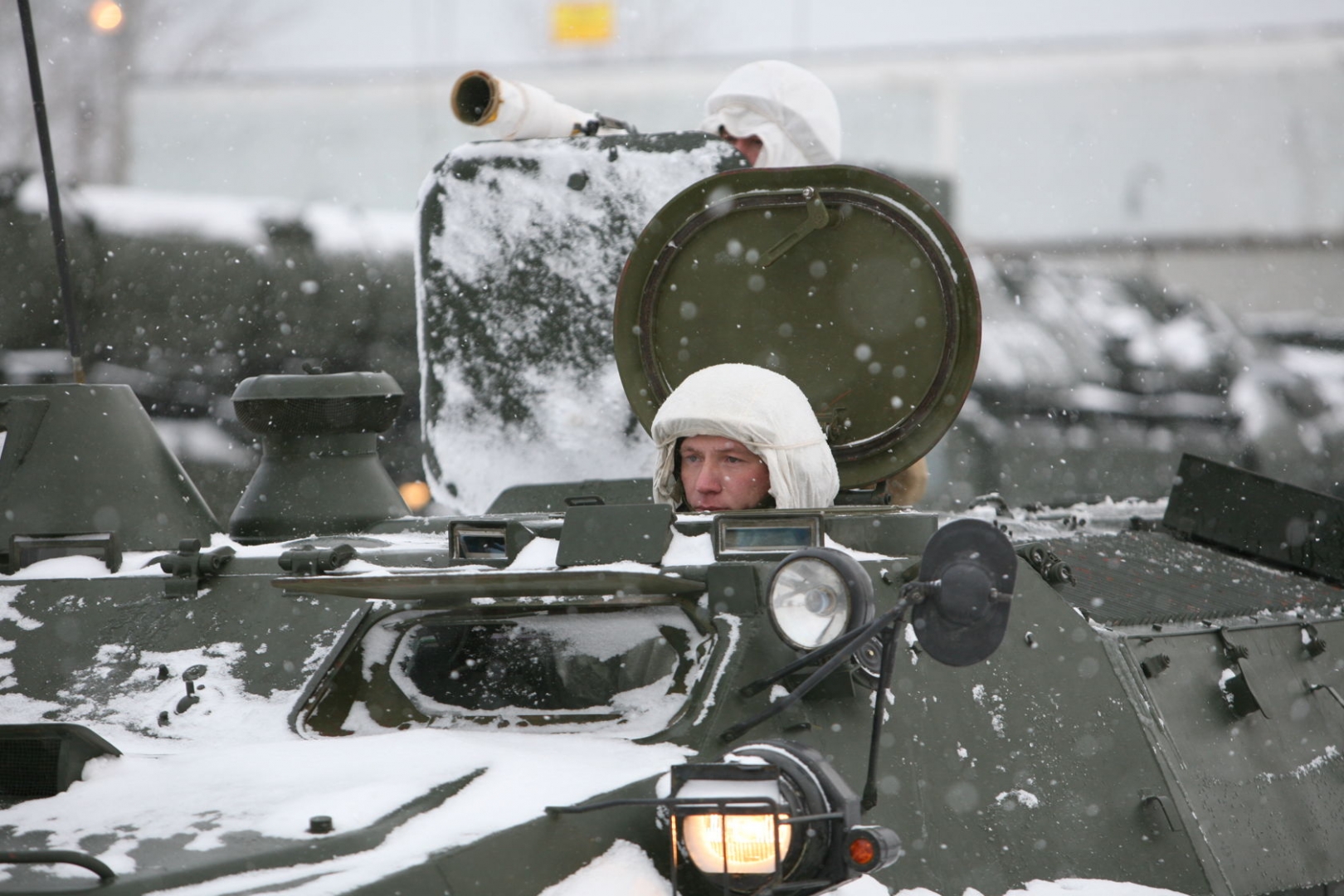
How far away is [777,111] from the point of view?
20.6 ft

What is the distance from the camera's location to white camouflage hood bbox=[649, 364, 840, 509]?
4.21 m

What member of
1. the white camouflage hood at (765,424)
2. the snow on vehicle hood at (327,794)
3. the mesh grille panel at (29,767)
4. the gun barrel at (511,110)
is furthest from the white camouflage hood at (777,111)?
the mesh grille panel at (29,767)

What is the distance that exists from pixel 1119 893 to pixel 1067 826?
0.55 ft

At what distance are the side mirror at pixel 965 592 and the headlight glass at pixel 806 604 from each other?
0.35m

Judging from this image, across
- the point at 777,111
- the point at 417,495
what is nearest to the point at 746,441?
the point at 777,111

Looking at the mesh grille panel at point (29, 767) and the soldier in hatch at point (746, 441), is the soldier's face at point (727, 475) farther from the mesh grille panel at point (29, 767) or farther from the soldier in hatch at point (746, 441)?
the mesh grille panel at point (29, 767)

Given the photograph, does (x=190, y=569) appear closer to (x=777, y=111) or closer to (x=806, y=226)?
(x=806, y=226)

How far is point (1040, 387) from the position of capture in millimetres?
12336

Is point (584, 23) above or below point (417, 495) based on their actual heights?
above

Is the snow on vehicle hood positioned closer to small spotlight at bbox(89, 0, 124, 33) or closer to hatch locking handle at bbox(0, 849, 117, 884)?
hatch locking handle at bbox(0, 849, 117, 884)

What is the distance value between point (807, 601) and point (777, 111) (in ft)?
11.4

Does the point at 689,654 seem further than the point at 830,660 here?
Yes

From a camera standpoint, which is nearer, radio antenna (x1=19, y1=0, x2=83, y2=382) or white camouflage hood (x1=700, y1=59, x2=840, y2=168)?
radio antenna (x1=19, y1=0, x2=83, y2=382)

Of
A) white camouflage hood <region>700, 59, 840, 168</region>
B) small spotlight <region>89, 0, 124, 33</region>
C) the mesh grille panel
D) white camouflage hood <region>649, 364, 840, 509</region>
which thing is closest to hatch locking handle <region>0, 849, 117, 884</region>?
the mesh grille panel
